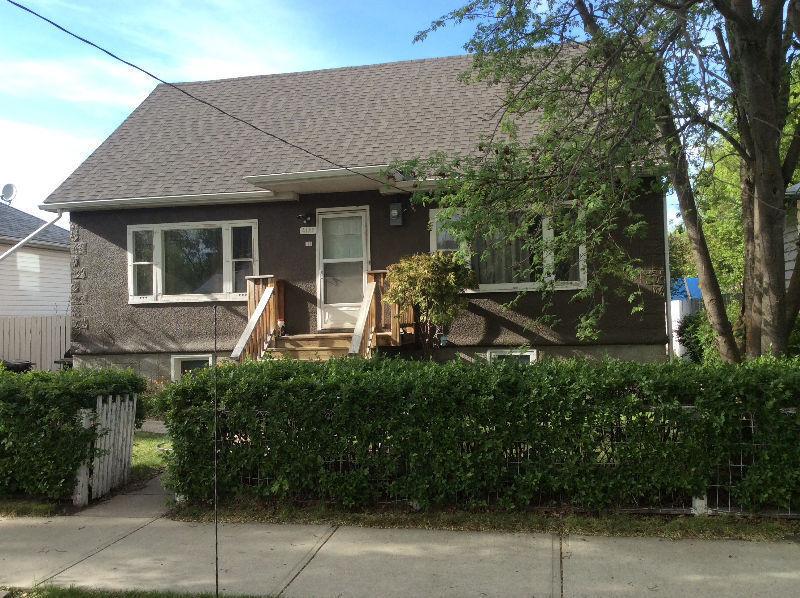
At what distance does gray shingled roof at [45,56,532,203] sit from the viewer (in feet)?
39.2

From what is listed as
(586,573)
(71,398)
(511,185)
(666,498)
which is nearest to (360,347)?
(511,185)

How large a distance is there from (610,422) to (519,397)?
0.73 meters

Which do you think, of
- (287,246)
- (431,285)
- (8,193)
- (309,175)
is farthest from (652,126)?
A: (8,193)

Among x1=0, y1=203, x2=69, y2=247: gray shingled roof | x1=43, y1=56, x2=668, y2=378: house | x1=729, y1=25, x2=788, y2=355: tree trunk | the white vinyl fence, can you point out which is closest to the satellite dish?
x1=0, y1=203, x2=69, y2=247: gray shingled roof

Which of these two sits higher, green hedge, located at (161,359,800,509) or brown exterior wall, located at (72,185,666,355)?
brown exterior wall, located at (72,185,666,355)

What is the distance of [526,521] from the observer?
5.51 meters

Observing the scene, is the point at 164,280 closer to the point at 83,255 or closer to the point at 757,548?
the point at 83,255

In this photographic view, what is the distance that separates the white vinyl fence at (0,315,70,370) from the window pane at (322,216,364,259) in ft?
28.2

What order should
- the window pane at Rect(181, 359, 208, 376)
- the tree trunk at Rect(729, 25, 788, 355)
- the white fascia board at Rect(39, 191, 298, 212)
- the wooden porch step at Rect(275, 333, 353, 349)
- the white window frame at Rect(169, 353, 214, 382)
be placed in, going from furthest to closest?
the window pane at Rect(181, 359, 208, 376) < the white window frame at Rect(169, 353, 214, 382) < the white fascia board at Rect(39, 191, 298, 212) < the wooden porch step at Rect(275, 333, 353, 349) < the tree trunk at Rect(729, 25, 788, 355)

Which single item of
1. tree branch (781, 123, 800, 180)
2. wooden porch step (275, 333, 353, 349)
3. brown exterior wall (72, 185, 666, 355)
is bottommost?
wooden porch step (275, 333, 353, 349)

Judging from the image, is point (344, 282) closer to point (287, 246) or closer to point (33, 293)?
point (287, 246)

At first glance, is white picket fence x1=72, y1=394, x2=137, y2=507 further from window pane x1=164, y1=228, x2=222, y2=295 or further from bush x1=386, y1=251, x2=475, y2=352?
Result: window pane x1=164, y1=228, x2=222, y2=295

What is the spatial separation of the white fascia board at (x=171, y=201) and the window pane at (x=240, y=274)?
1069 millimetres

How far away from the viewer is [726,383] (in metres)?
5.35
